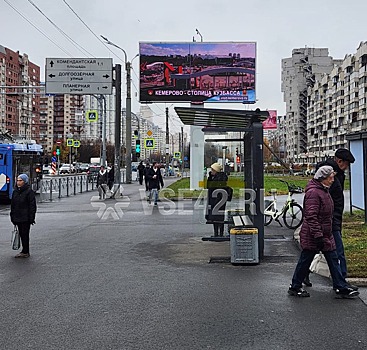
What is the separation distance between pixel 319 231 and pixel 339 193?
885 mm

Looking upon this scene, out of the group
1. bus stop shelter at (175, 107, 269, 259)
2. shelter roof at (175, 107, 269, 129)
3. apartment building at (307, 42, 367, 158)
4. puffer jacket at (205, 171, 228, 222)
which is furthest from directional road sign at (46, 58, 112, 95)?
apartment building at (307, 42, 367, 158)

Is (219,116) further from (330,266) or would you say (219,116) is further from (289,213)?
(289,213)

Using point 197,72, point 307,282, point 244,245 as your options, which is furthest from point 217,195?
point 197,72

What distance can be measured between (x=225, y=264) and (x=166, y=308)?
10.7 ft

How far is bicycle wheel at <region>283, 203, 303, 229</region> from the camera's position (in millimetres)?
15508

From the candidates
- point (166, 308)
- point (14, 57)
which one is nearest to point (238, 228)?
point (166, 308)

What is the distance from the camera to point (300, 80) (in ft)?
492

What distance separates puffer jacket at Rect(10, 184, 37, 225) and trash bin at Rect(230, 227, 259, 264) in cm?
408

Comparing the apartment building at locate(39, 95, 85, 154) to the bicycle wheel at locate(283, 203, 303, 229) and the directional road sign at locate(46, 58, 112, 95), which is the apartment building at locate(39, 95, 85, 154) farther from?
the bicycle wheel at locate(283, 203, 303, 229)

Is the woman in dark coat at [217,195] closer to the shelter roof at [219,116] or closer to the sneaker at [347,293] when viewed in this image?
the shelter roof at [219,116]

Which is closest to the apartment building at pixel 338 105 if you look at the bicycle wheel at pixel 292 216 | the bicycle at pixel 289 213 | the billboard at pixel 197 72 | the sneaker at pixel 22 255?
the billboard at pixel 197 72

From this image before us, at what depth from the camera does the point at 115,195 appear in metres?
28.9

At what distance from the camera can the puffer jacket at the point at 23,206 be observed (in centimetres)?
1141

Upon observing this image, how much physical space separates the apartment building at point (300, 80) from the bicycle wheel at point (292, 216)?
134 metres
